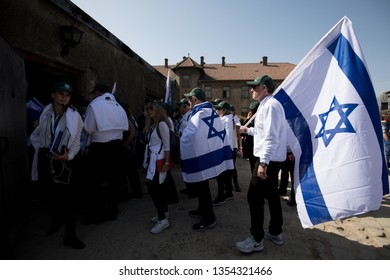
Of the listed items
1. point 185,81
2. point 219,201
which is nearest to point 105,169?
point 219,201

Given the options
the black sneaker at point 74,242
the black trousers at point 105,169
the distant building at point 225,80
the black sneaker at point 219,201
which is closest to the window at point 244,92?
the distant building at point 225,80

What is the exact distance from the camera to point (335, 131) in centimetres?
252

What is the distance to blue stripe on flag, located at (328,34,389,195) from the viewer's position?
2463 mm

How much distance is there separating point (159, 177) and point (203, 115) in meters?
1.01

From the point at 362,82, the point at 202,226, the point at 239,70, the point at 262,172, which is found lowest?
the point at 202,226

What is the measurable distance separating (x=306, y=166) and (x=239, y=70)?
116 ft

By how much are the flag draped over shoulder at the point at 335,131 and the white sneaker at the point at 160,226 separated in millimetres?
1785

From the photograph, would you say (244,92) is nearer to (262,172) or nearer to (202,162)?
(202,162)

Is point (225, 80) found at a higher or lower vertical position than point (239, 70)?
lower

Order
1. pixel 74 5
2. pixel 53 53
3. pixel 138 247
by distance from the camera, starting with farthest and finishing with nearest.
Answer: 1. pixel 74 5
2. pixel 53 53
3. pixel 138 247

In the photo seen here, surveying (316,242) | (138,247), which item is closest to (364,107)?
(316,242)

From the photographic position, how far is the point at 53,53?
4555 millimetres

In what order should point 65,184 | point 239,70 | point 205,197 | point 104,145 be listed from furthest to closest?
point 239,70, point 104,145, point 205,197, point 65,184
